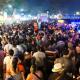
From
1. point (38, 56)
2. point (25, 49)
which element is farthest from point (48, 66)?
point (25, 49)

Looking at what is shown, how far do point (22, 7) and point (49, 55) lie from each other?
119212 mm

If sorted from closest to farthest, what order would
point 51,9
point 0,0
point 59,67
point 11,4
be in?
point 59,67, point 0,0, point 11,4, point 51,9

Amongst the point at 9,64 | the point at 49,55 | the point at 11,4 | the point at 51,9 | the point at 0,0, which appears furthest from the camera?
the point at 51,9

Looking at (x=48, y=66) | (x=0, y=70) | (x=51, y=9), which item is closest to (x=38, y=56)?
(x=48, y=66)

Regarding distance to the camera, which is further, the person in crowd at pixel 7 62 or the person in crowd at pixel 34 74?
the person in crowd at pixel 7 62

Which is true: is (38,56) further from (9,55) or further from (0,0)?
(0,0)

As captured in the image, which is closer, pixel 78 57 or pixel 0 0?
pixel 78 57

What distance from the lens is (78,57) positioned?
13078mm

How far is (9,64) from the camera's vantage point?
39.7ft

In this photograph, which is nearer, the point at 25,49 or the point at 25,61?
the point at 25,61

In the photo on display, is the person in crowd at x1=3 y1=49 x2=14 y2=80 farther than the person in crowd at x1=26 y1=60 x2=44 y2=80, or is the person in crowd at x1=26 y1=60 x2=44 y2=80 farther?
the person in crowd at x1=3 y1=49 x2=14 y2=80

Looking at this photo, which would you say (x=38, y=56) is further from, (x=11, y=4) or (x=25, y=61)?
(x=11, y=4)

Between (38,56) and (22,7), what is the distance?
12039 centimetres

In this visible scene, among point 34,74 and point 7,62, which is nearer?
point 34,74
